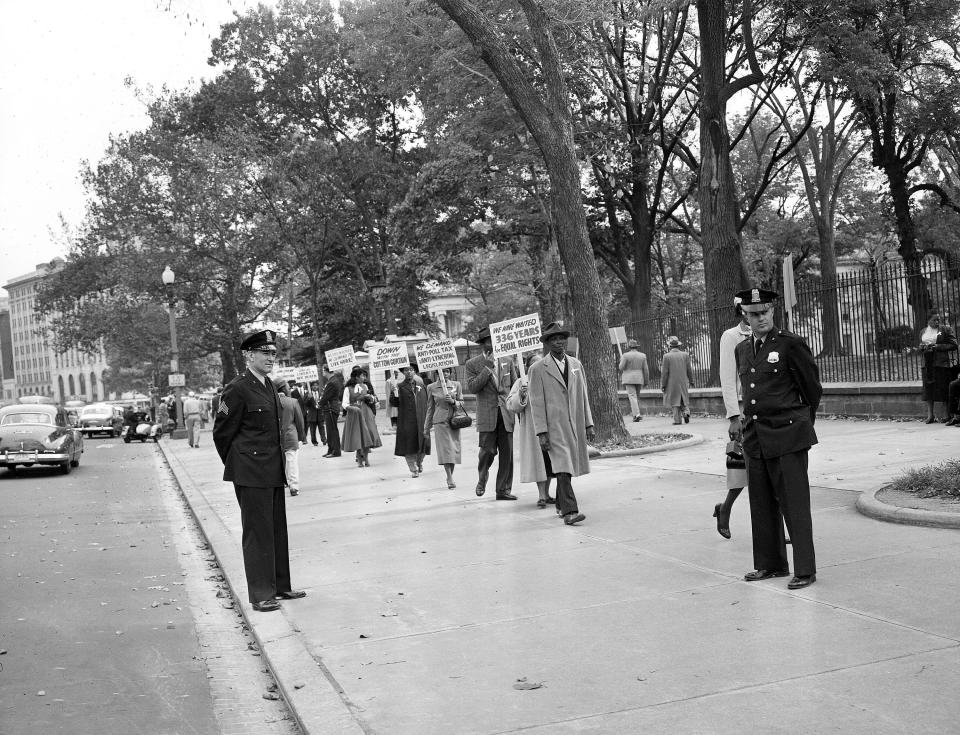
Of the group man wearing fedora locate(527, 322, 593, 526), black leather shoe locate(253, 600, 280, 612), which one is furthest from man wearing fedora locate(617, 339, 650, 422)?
black leather shoe locate(253, 600, 280, 612)

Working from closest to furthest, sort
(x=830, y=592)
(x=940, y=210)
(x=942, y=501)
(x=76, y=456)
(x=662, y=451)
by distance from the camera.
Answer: (x=830, y=592) < (x=942, y=501) < (x=662, y=451) < (x=76, y=456) < (x=940, y=210)

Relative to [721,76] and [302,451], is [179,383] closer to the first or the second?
[302,451]

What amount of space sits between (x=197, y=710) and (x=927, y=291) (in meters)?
15.1

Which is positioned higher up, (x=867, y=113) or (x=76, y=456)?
(x=867, y=113)

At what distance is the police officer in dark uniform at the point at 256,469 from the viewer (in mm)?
7262

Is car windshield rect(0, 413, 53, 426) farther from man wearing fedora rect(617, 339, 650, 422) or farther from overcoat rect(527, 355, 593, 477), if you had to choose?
overcoat rect(527, 355, 593, 477)

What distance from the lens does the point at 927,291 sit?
1730 centimetres

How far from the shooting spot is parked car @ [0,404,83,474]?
2148cm

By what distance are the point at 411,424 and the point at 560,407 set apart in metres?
5.98

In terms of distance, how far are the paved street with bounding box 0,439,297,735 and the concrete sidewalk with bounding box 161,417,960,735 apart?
30cm

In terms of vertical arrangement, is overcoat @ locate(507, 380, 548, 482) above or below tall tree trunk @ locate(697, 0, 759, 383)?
below

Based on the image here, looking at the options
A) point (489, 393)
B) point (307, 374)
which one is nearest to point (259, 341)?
point (489, 393)

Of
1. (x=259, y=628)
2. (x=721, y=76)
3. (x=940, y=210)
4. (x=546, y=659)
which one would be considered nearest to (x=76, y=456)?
(x=721, y=76)

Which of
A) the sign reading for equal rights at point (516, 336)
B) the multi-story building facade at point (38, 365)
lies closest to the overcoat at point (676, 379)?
the sign reading for equal rights at point (516, 336)
